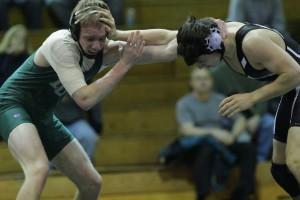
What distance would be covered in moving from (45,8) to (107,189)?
7.38 ft

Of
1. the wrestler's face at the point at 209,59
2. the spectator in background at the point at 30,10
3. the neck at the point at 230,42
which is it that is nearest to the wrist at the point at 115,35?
the wrestler's face at the point at 209,59

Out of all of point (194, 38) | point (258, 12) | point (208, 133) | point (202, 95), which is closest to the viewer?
point (194, 38)

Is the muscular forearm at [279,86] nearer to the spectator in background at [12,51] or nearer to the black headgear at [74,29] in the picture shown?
the black headgear at [74,29]

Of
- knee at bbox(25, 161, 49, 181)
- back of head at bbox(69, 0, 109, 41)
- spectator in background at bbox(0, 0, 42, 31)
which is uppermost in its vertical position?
back of head at bbox(69, 0, 109, 41)

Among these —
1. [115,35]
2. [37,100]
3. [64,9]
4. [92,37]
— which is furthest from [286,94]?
[64,9]

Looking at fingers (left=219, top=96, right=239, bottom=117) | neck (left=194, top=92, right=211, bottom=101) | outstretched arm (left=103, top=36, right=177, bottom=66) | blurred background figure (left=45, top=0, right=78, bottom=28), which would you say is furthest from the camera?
blurred background figure (left=45, top=0, right=78, bottom=28)

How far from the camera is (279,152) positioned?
4.41m

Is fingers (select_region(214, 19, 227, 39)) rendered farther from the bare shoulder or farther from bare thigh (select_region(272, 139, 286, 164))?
bare thigh (select_region(272, 139, 286, 164))

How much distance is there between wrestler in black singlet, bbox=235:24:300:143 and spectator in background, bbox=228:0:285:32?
8.66ft

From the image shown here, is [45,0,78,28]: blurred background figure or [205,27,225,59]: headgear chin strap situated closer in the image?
[205,27,225,59]: headgear chin strap

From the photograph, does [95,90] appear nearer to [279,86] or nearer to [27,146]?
[27,146]

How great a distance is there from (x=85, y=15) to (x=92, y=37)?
0.12 meters

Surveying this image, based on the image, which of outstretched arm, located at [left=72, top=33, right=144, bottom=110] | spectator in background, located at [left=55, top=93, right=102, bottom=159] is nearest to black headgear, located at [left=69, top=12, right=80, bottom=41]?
outstretched arm, located at [left=72, top=33, right=144, bottom=110]

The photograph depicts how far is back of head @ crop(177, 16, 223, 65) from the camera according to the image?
392 cm
